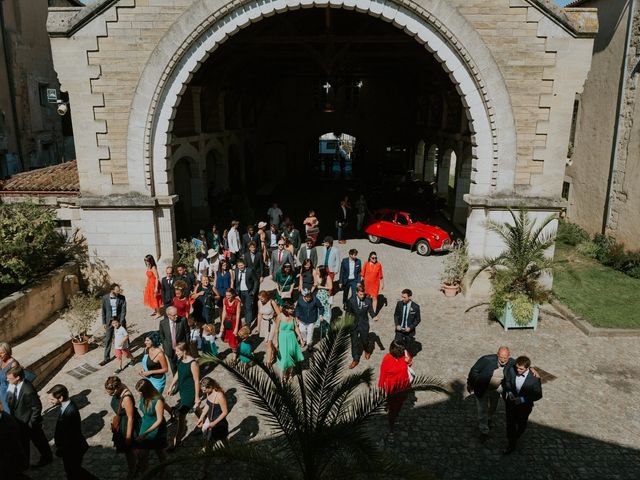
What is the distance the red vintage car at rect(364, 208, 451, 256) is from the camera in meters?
17.4

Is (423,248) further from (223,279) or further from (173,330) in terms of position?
(173,330)

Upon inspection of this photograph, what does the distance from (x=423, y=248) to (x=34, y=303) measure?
11602mm

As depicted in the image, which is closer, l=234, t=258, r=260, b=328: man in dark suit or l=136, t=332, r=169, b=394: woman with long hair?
l=136, t=332, r=169, b=394: woman with long hair

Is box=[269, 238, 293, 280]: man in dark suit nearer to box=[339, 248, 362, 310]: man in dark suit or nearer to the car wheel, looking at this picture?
box=[339, 248, 362, 310]: man in dark suit

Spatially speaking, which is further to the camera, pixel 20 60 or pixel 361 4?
pixel 20 60

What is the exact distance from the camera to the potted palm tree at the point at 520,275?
11.5 metres

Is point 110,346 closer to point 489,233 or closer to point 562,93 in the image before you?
point 489,233

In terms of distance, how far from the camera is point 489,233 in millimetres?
13172

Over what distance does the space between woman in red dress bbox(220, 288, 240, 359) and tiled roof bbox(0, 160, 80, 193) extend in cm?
657

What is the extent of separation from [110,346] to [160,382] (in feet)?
9.84

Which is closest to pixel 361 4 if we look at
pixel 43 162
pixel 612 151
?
pixel 612 151

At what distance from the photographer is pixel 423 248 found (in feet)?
57.9

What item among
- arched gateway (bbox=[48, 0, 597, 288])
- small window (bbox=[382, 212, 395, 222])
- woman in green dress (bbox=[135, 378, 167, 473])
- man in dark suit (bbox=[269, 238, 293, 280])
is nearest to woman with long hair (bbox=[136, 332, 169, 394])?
woman in green dress (bbox=[135, 378, 167, 473])

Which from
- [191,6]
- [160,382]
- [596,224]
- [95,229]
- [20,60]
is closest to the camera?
[160,382]
